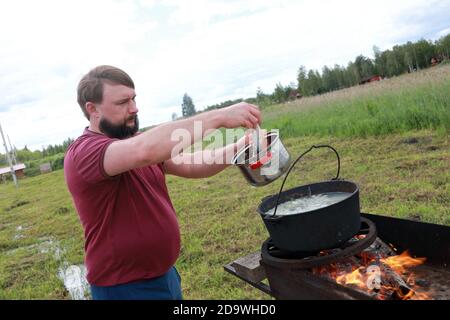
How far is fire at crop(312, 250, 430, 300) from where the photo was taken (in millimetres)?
1927

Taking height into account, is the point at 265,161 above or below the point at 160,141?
below

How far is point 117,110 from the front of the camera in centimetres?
212

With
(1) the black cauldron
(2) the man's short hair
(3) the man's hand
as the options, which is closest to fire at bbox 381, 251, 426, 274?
(1) the black cauldron

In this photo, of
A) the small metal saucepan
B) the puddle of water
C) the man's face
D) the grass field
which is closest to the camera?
the small metal saucepan

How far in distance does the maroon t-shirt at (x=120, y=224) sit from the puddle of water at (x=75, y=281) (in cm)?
234

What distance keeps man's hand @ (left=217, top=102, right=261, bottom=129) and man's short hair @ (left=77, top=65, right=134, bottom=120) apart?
2.07 ft

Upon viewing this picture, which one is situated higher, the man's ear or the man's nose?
the man's ear

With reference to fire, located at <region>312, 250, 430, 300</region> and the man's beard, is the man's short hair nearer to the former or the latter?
the man's beard

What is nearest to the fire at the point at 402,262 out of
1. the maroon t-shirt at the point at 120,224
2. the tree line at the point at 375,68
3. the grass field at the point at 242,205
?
the maroon t-shirt at the point at 120,224

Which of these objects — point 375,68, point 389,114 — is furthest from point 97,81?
point 375,68

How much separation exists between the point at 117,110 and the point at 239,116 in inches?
27.5

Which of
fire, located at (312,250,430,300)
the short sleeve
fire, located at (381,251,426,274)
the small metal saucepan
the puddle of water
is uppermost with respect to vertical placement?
the short sleeve

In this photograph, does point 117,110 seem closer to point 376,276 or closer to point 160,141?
point 160,141

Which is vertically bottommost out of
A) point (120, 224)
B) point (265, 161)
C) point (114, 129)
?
point (120, 224)
